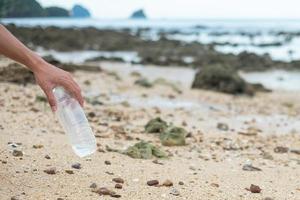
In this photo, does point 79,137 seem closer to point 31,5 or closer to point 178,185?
point 178,185

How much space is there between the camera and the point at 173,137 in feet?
20.7

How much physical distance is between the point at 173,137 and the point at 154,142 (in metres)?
0.23

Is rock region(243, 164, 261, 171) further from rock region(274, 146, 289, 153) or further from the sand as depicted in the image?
rock region(274, 146, 289, 153)

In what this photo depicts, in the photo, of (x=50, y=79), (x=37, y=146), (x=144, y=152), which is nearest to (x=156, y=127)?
(x=144, y=152)

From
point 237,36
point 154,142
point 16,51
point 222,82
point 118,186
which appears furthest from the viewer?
point 237,36

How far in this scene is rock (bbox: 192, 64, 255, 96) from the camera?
43.9 ft

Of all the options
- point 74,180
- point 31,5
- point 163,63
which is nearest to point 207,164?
point 74,180

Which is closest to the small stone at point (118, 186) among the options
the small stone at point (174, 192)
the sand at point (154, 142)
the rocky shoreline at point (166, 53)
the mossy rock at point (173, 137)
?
the sand at point (154, 142)

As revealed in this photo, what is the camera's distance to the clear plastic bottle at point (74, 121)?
11.1 feet

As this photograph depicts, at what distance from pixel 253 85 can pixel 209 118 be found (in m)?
5.80

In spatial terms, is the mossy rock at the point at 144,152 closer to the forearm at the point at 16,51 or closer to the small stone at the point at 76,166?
the small stone at the point at 76,166

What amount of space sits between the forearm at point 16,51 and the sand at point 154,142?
882 mm

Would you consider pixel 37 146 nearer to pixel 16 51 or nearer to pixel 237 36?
pixel 16 51

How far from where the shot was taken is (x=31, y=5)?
18.1 ft
